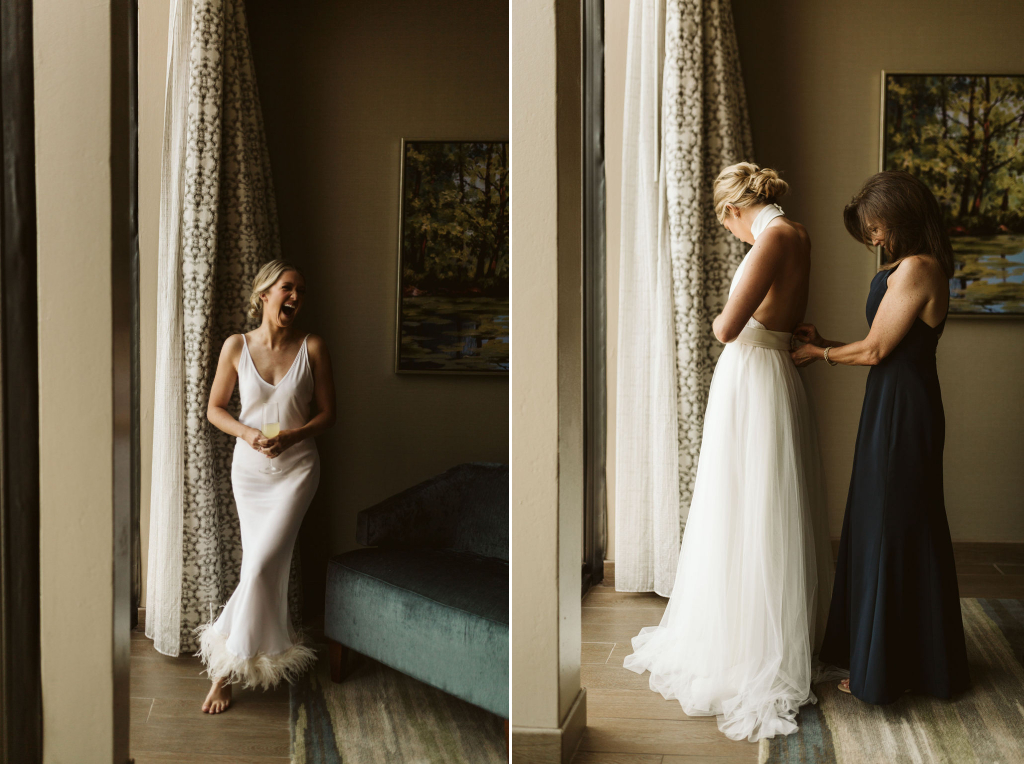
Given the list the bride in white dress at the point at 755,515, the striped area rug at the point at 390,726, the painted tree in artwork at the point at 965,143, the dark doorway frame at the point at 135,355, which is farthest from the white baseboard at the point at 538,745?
the painted tree in artwork at the point at 965,143

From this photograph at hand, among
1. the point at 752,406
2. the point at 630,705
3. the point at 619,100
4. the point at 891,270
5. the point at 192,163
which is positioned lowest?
the point at 630,705

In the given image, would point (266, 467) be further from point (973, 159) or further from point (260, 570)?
point (973, 159)

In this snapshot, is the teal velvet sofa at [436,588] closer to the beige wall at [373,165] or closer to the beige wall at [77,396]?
the beige wall at [373,165]

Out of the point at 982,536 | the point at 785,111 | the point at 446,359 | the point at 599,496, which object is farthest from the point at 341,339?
the point at 982,536

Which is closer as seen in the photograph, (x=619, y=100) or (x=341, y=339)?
(x=341, y=339)

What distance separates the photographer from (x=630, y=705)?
2430 mm

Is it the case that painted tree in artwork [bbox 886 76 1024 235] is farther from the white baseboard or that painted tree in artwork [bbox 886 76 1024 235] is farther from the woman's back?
the white baseboard

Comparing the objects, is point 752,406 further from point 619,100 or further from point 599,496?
point 619,100

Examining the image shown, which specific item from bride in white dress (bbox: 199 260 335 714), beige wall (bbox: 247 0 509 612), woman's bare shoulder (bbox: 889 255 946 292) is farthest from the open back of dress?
bride in white dress (bbox: 199 260 335 714)

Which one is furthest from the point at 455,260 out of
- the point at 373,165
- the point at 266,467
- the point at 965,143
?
the point at 965,143

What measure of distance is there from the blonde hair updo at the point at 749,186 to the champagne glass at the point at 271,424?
155 centimetres

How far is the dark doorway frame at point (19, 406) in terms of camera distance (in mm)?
1887

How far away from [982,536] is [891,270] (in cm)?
186

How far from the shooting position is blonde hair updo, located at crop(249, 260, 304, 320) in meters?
2.34
